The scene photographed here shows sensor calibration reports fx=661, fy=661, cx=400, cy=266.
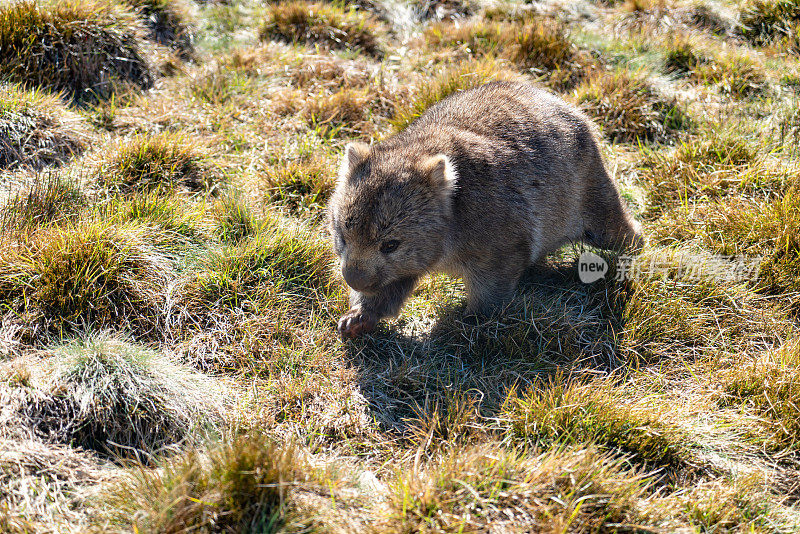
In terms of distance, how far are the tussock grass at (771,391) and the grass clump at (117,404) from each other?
9.05 ft

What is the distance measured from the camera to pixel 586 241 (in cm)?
495

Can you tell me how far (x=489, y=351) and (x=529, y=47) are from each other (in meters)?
3.85

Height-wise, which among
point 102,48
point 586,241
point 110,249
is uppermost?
point 102,48

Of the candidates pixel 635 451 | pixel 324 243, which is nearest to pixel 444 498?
pixel 635 451

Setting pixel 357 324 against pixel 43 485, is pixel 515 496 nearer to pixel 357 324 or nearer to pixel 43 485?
pixel 357 324

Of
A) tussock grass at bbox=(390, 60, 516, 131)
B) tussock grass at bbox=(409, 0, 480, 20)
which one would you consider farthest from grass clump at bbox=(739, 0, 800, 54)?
tussock grass at bbox=(390, 60, 516, 131)

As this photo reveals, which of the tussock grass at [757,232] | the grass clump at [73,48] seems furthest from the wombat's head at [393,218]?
the grass clump at [73,48]

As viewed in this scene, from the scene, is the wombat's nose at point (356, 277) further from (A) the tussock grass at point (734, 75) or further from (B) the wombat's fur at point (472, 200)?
(A) the tussock grass at point (734, 75)

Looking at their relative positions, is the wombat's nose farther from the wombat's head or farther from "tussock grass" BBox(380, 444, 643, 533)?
"tussock grass" BBox(380, 444, 643, 533)

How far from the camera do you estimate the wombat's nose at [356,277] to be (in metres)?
3.80

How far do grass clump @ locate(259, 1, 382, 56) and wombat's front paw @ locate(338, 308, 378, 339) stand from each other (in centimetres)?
381

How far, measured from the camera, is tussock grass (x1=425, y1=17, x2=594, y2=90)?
6484mm

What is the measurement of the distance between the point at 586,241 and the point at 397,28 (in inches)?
150

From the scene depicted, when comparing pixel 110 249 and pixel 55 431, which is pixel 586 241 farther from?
pixel 55 431
